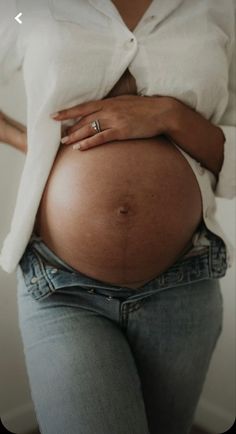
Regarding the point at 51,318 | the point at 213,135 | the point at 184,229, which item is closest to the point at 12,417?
the point at 51,318

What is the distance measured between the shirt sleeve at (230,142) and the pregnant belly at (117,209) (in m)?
0.08

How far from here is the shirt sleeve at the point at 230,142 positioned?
2.17 feet

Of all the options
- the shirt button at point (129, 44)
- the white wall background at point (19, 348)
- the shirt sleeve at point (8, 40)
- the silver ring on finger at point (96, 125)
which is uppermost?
the shirt sleeve at point (8, 40)

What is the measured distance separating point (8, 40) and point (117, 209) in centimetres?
26

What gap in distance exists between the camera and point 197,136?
64 cm

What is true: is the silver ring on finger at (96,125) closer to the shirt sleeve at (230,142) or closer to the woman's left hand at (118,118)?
the woman's left hand at (118,118)

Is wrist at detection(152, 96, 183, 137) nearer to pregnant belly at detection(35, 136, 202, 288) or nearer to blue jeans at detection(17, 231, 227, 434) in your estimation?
pregnant belly at detection(35, 136, 202, 288)

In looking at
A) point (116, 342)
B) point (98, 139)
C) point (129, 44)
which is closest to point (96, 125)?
point (98, 139)

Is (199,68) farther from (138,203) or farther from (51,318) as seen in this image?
(51,318)

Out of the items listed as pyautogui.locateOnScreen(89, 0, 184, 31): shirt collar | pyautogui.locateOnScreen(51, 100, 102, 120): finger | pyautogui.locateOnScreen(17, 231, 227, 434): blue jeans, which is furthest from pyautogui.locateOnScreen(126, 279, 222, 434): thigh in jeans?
pyautogui.locateOnScreen(89, 0, 184, 31): shirt collar

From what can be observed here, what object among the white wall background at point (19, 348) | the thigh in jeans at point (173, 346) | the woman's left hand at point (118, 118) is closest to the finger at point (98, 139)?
the woman's left hand at point (118, 118)

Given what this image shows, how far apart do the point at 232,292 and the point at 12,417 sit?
486 millimetres

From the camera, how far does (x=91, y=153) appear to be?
58cm

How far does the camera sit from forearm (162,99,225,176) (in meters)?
0.62
